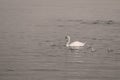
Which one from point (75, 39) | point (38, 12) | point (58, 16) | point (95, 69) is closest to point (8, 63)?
point (95, 69)

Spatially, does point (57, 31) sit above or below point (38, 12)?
below

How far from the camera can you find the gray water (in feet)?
44.6

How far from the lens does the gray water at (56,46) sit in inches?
535

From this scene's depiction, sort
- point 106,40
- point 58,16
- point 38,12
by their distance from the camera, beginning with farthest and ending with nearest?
1. point 38,12
2. point 58,16
3. point 106,40

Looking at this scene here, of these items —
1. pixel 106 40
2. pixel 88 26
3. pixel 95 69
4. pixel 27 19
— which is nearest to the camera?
pixel 95 69

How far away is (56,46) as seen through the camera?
54.4ft

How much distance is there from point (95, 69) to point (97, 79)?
3.55 feet

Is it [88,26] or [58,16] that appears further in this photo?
[58,16]

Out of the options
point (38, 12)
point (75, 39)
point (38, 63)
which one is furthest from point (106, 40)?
point (38, 12)

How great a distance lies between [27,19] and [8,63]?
31.9ft

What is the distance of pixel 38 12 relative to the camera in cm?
2769

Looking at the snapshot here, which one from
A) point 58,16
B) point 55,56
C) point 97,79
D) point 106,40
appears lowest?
point 97,79

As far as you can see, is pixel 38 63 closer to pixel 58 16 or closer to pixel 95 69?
pixel 95 69

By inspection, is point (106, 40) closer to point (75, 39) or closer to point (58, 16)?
point (75, 39)
